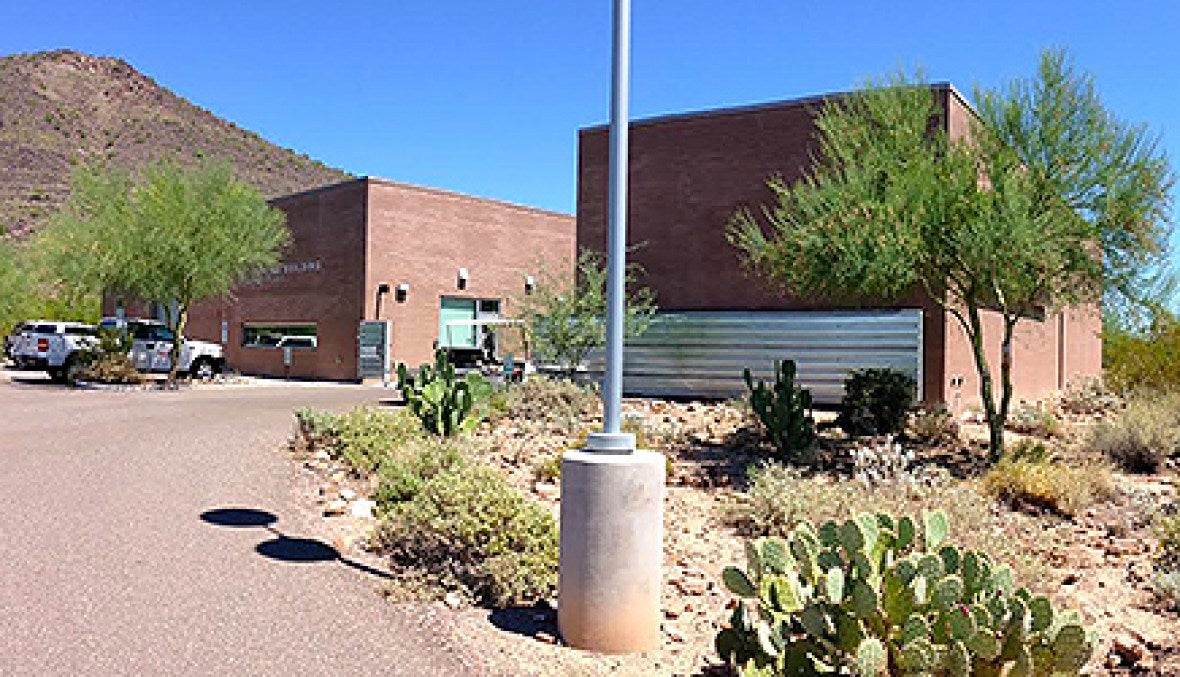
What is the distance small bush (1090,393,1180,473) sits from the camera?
44.5 ft

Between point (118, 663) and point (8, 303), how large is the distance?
4399 centimetres

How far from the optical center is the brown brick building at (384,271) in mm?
33875

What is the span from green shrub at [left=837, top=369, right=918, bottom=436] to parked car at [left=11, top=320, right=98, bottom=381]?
21.0 m

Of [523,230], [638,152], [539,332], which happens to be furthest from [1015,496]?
[523,230]

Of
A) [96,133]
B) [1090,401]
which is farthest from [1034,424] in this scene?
[96,133]

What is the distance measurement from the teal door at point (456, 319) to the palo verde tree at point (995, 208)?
77.3 feet

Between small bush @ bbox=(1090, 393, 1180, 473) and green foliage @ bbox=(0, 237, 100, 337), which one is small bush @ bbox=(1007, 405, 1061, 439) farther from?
green foliage @ bbox=(0, 237, 100, 337)

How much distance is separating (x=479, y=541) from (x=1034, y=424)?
13.5m

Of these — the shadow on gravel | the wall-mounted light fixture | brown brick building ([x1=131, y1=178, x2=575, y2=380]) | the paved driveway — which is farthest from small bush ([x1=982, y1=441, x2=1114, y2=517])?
the wall-mounted light fixture

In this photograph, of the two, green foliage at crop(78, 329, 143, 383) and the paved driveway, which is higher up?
green foliage at crop(78, 329, 143, 383)

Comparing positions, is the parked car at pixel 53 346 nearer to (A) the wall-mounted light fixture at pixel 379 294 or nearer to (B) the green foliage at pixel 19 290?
(B) the green foliage at pixel 19 290

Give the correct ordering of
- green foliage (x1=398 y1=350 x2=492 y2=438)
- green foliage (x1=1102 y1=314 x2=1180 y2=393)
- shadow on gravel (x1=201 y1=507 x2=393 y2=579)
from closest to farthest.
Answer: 1. shadow on gravel (x1=201 y1=507 x2=393 y2=579)
2. green foliage (x1=398 y1=350 x2=492 y2=438)
3. green foliage (x1=1102 y1=314 x2=1180 y2=393)

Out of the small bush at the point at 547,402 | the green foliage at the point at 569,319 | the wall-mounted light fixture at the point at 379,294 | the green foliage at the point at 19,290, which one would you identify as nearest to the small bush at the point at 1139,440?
the small bush at the point at 547,402

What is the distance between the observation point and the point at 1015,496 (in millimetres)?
10594
